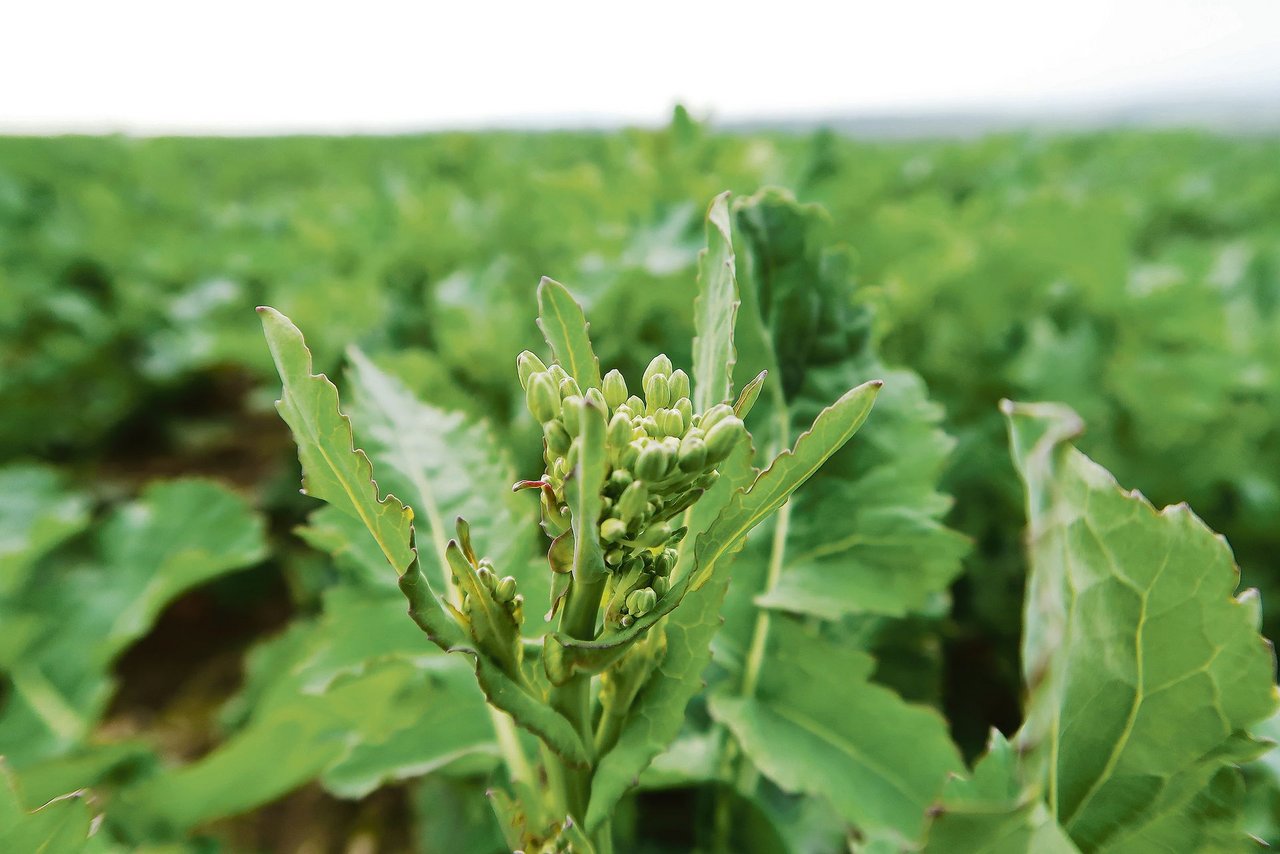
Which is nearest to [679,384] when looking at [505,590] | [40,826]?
[505,590]

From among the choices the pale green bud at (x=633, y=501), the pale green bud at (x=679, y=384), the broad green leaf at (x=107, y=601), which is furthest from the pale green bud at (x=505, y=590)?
the broad green leaf at (x=107, y=601)

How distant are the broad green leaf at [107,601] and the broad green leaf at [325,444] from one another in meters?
0.94


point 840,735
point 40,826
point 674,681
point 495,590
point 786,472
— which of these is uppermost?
point 786,472

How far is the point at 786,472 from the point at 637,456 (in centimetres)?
11

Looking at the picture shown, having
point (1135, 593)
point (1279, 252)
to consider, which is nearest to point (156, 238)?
point (1135, 593)

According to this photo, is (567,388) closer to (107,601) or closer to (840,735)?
(840,735)

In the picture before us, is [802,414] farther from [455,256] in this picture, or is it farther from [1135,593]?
[455,256]

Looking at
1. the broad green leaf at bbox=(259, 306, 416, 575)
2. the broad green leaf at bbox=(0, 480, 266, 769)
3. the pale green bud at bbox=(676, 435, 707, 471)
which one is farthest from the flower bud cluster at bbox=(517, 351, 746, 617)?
the broad green leaf at bbox=(0, 480, 266, 769)

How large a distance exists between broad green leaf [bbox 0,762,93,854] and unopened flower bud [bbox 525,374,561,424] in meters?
0.54

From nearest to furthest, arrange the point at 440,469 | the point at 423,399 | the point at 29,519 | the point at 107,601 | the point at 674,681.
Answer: the point at 674,681 < the point at 440,469 < the point at 423,399 < the point at 107,601 < the point at 29,519

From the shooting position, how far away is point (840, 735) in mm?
995

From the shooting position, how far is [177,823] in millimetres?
1238

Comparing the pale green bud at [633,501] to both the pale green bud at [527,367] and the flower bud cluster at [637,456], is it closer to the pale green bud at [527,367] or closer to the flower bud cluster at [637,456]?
the flower bud cluster at [637,456]

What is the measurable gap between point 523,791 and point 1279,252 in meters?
4.28
